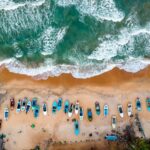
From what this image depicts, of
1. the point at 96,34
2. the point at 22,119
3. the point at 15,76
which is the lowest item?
the point at 22,119

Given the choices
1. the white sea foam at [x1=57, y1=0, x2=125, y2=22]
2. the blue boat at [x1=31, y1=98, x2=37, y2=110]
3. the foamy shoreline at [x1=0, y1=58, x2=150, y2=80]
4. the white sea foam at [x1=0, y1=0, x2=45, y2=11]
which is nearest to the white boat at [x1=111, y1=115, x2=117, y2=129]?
the foamy shoreline at [x1=0, y1=58, x2=150, y2=80]

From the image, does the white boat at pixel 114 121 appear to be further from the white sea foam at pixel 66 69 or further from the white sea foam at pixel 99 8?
the white sea foam at pixel 99 8

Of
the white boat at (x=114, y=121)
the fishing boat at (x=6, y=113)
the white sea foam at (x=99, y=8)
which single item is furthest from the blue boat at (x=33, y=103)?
the white sea foam at (x=99, y=8)

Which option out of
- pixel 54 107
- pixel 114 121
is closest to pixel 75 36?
pixel 54 107

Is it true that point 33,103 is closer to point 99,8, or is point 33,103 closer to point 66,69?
point 66,69

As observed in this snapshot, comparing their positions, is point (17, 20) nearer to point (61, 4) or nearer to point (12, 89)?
point (61, 4)

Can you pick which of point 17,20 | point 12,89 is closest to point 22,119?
point 12,89
